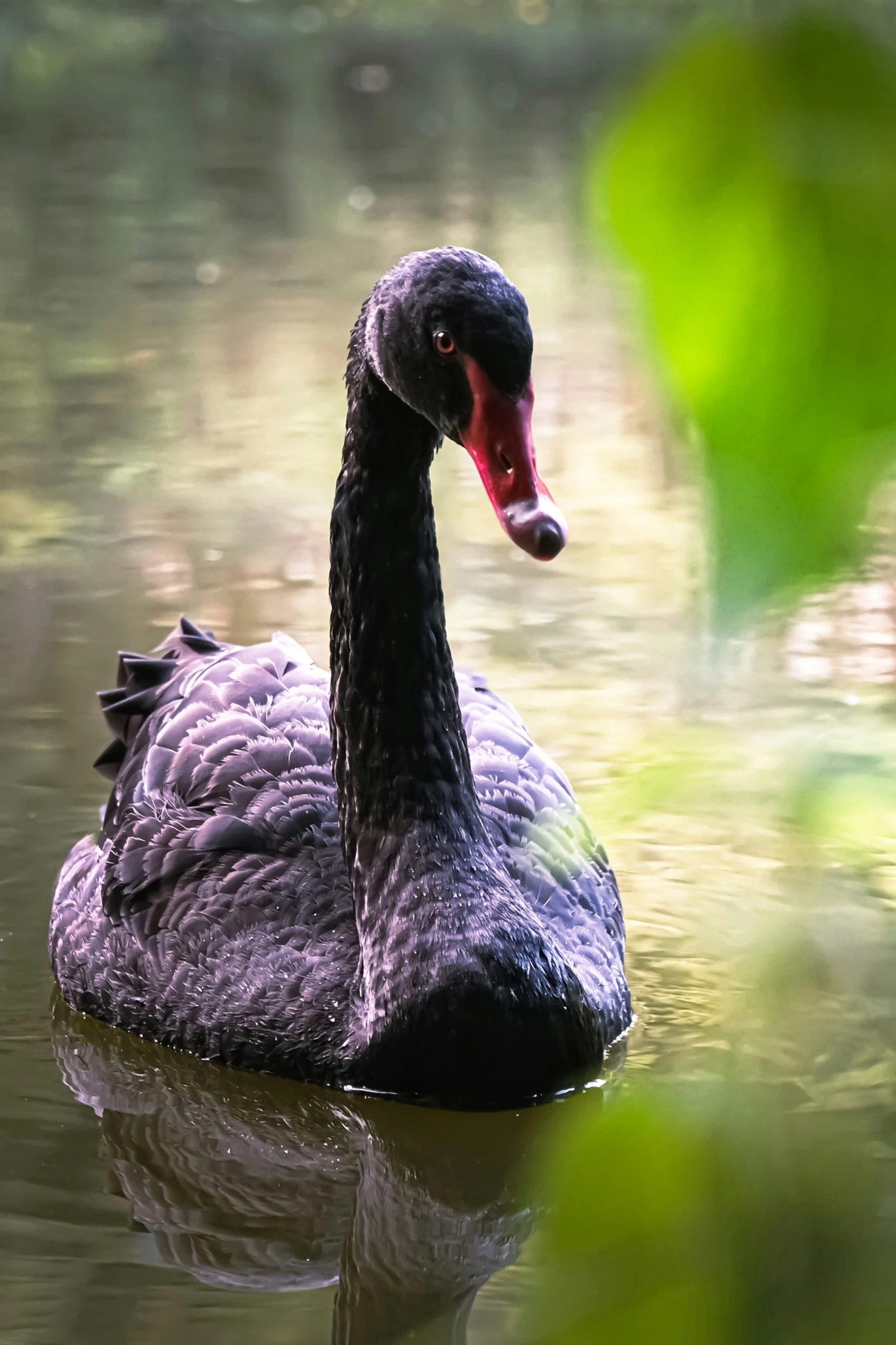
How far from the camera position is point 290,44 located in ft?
43.5

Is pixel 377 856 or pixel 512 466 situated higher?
pixel 512 466

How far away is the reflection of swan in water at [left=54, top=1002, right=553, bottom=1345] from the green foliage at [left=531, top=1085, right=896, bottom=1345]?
Answer: 134 centimetres

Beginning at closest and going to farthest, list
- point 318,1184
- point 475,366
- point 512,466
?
point 512,466 → point 475,366 → point 318,1184

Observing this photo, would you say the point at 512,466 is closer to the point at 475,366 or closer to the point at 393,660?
the point at 475,366

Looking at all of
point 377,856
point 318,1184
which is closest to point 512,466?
point 377,856

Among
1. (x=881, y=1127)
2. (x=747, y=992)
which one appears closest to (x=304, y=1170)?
(x=881, y=1127)

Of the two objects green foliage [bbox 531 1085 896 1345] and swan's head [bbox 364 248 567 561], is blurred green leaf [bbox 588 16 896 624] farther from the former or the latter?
swan's head [bbox 364 248 567 561]

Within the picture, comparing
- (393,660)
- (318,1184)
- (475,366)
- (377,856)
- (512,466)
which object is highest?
(475,366)

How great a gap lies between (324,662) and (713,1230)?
3.44 m

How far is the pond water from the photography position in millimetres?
633

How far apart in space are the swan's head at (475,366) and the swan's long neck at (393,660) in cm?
18

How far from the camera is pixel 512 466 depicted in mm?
1807

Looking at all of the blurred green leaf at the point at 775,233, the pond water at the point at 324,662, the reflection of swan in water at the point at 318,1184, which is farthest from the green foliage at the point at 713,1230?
the reflection of swan in water at the point at 318,1184

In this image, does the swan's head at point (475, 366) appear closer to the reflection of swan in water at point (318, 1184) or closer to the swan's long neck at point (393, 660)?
the swan's long neck at point (393, 660)
